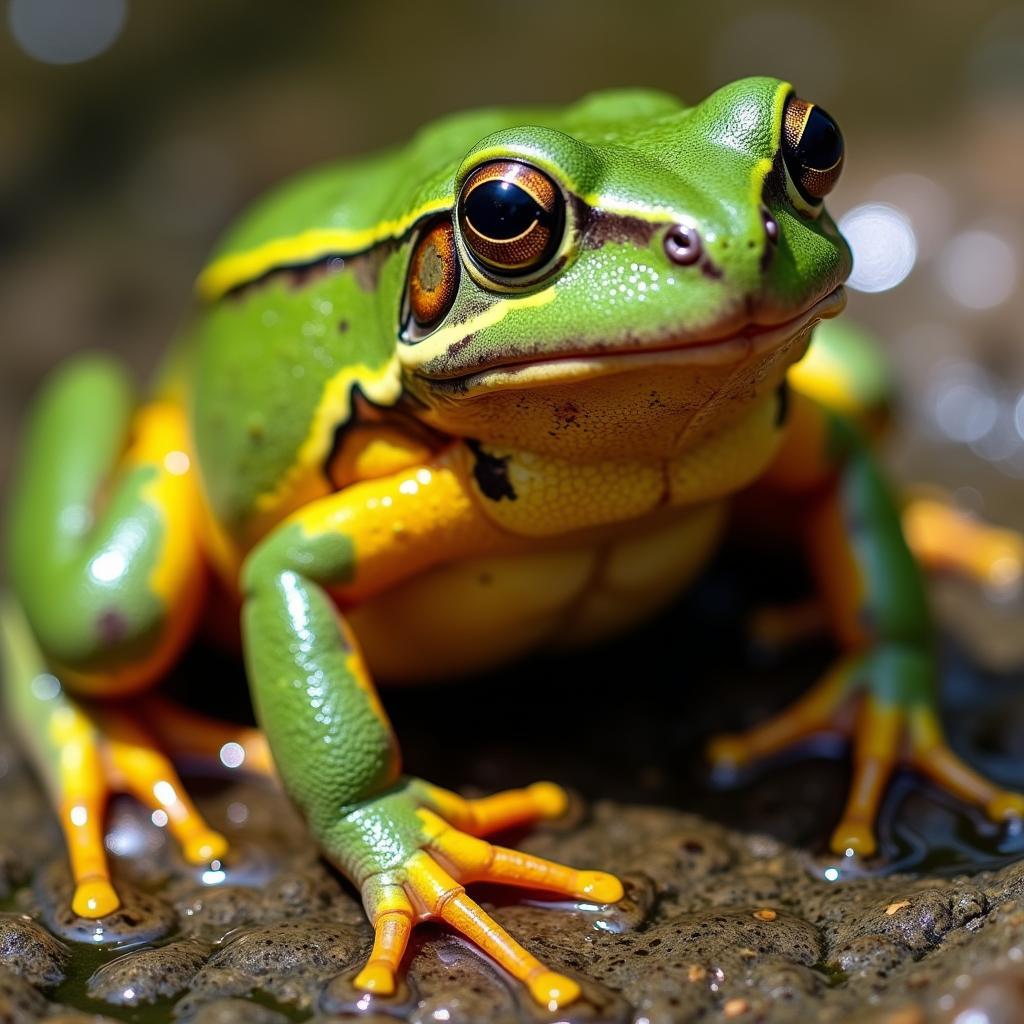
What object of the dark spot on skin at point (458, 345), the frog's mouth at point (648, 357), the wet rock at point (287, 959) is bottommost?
the wet rock at point (287, 959)

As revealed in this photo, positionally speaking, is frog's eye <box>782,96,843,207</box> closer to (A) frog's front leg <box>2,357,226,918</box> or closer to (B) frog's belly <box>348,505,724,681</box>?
(B) frog's belly <box>348,505,724,681</box>

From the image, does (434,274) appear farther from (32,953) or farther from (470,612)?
(32,953)

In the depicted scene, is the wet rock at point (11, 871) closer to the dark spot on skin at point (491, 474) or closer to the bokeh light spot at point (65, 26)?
the dark spot on skin at point (491, 474)

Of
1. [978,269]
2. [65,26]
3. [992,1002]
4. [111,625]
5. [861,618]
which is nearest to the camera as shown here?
[992,1002]

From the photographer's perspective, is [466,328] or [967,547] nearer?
[466,328]

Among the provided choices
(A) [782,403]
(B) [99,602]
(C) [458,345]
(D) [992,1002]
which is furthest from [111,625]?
(D) [992,1002]

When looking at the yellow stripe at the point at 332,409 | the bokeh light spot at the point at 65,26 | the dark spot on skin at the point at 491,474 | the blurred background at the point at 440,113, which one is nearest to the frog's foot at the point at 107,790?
the yellow stripe at the point at 332,409

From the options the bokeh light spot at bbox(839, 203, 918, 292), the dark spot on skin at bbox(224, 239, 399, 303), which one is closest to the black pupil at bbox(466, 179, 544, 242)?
the dark spot on skin at bbox(224, 239, 399, 303)

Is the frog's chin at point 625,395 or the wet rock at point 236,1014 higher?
the frog's chin at point 625,395
